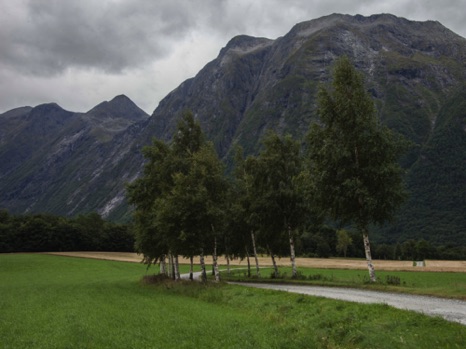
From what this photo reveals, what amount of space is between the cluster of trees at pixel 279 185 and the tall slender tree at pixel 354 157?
10 centimetres

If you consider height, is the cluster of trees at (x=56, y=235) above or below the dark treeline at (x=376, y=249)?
above

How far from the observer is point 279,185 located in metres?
50.1

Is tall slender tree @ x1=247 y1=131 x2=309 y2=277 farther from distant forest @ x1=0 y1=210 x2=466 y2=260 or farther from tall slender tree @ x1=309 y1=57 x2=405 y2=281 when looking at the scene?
distant forest @ x1=0 y1=210 x2=466 y2=260

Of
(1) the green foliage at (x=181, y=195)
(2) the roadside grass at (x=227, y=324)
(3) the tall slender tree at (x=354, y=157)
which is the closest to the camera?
(2) the roadside grass at (x=227, y=324)

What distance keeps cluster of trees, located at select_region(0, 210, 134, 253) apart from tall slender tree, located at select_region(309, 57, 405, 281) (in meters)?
112

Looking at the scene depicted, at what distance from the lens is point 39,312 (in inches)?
1236

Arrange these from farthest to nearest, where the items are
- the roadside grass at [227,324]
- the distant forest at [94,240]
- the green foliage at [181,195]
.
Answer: the distant forest at [94,240] → the green foliage at [181,195] → the roadside grass at [227,324]

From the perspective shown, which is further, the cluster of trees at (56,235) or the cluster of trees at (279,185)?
the cluster of trees at (56,235)

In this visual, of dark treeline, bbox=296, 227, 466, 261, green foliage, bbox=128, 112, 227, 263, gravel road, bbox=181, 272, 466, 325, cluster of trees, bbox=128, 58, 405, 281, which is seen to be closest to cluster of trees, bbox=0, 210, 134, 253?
dark treeline, bbox=296, 227, 466, 261

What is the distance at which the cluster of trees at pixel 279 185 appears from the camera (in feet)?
124

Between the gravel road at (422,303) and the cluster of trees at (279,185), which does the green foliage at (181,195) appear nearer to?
the cluster of trees at (279,185)

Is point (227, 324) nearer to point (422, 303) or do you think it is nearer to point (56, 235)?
point (422, 303)

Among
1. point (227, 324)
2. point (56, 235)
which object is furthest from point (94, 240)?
point (227, 324)

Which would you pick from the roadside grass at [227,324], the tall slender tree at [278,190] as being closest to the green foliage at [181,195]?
the tall slender tree at [278,190]
